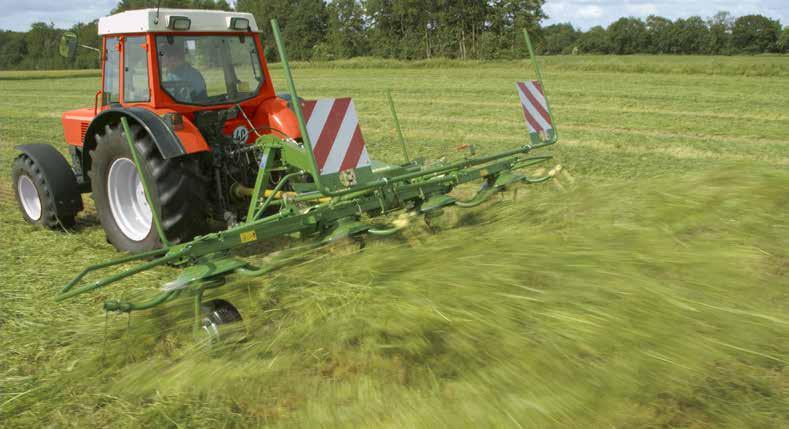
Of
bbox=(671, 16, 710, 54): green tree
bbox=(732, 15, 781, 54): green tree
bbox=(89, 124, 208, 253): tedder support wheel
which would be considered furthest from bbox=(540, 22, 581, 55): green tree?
bbox=(89, 124, 208, 253): tedder support wheel

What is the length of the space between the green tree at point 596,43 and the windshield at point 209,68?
150ft

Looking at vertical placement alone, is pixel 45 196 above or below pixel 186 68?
below

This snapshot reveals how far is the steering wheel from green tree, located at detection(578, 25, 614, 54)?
46303mm

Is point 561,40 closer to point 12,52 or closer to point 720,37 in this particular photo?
point 720,37

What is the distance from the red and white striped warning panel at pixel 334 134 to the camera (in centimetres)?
351

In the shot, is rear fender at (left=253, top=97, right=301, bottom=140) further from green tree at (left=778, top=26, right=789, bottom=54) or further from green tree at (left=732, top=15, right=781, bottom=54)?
green tree at (left=778, top=26, right=789, bottom=54)

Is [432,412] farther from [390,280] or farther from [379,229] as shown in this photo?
[379,229]

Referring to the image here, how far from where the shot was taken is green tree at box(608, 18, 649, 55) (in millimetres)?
44531

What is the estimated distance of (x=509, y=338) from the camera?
2.55 metres

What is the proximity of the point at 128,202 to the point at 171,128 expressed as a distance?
2.75ft

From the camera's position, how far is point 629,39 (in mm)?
45969

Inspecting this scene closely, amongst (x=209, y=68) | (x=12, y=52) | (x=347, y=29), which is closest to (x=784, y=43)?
(x=347, y=29)

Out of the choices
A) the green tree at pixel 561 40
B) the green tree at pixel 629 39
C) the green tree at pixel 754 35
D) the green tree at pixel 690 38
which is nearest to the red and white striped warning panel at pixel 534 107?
the green tree at pixel 754 35

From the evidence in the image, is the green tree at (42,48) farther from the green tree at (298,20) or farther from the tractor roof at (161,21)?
the tractor roof at (161,21)
